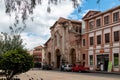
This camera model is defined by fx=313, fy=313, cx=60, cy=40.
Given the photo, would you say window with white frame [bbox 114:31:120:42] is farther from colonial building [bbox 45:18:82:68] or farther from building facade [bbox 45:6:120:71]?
colonial building [bbox 45:18:82:68]

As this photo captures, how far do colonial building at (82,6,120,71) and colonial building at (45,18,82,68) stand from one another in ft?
26.9

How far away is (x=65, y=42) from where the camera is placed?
84.9m

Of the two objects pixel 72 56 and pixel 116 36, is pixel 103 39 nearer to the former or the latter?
pixel 116 36

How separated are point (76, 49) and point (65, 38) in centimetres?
710

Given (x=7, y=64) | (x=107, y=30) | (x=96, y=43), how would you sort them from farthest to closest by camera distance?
1. (x=96, y=43)
2. (x=107, y=30)
3. (x=7, y=64)

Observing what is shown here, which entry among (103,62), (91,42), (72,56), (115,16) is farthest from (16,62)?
(72,56)

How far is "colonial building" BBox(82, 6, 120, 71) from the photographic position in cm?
5891

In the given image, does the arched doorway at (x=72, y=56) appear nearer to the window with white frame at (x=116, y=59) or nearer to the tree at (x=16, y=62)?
the window with white frame at (x=116, y=59)

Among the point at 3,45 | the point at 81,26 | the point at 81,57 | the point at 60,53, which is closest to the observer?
the point at 3,45

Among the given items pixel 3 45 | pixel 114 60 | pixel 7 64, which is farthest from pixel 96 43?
pixel 7 64

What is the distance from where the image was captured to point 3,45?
51094 millimetres

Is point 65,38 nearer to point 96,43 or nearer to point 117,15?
point 96,43

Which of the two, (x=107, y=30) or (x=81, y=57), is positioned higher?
(x=107, y=30)

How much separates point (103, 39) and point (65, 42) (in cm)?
2247
